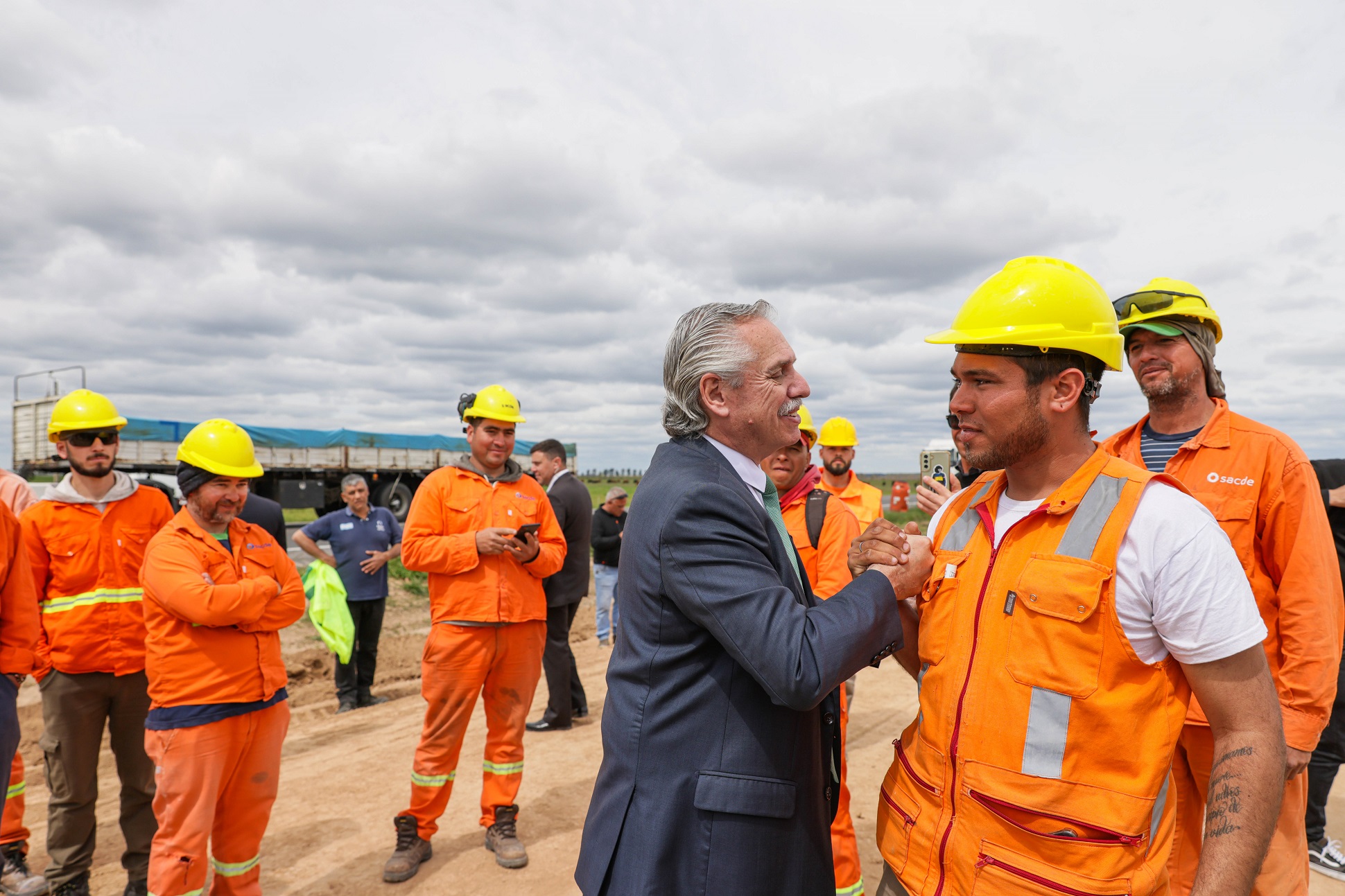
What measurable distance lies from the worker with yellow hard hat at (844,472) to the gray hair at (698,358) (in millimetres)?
4798

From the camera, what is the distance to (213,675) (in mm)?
3396

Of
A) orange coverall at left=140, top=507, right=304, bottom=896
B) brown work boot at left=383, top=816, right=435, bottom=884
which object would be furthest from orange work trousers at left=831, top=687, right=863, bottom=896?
orange coverall at left=140, top=507, right=304, bottom=896

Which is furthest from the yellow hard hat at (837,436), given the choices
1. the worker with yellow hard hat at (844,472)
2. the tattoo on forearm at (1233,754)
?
the tattoo on forearm at (1233,754)

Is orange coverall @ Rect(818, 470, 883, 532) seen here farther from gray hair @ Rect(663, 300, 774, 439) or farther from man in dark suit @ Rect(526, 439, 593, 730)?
gray hair @ Rect(663, 300, 774, 439)

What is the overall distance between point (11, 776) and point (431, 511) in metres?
2.59

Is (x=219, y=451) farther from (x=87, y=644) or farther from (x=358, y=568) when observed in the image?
(x=358, y=568)

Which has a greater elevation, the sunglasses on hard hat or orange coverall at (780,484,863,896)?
the sunglasses on hard hat

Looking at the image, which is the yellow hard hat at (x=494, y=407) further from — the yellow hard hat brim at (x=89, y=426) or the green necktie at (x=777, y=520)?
the green necktie at (x=777, y=520)

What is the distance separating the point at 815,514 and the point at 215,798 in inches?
123

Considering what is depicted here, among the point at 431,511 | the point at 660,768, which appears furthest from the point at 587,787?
the point at 660,768

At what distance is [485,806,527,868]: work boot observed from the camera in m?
4.43

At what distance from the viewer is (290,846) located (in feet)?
15.4

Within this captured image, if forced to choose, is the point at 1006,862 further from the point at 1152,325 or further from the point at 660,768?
the point at 1152,325

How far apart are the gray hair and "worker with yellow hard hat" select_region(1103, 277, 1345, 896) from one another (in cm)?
167
